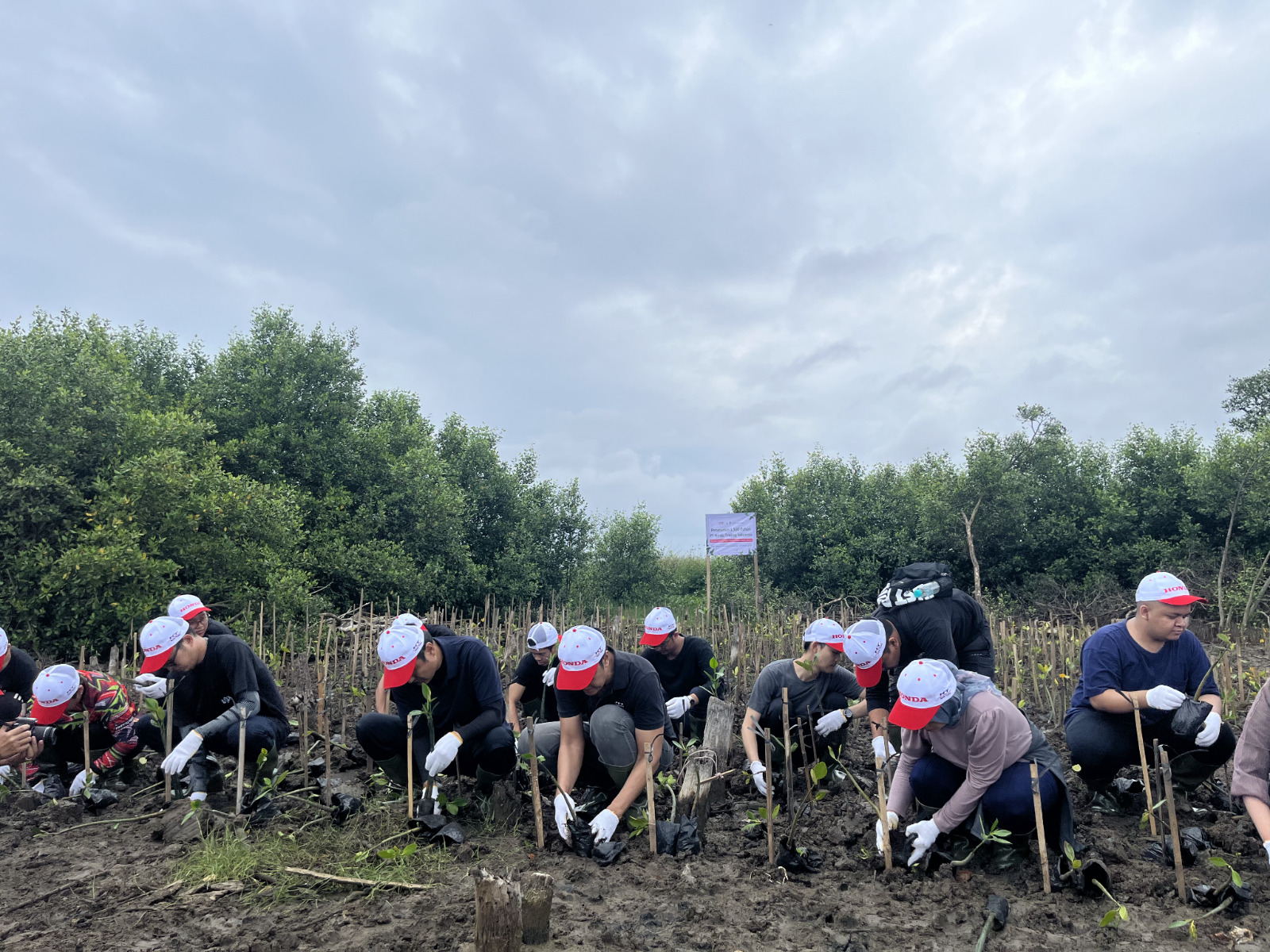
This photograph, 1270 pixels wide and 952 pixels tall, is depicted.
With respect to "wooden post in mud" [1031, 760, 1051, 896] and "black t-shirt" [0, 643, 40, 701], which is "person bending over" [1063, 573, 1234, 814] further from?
"black t-shirt" [0, 643, 40, 701]

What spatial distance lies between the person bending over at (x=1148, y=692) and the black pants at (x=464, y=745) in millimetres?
2851

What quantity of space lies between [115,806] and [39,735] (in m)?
0.74

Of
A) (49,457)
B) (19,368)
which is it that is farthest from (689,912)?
(19,368)

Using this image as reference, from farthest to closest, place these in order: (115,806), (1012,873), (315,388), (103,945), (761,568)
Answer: (761,568)
(315,388)
(115,806)
(1012,873)
(103,945)

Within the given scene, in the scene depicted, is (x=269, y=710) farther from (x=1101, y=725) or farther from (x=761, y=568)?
(x=761, y=568)

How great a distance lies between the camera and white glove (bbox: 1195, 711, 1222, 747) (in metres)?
3.59

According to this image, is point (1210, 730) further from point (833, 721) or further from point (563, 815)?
point (563, 815)

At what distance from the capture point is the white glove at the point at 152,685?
496 cm

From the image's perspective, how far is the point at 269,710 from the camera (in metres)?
4.64

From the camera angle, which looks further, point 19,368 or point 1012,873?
point 19,368

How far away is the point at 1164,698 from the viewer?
143 inches

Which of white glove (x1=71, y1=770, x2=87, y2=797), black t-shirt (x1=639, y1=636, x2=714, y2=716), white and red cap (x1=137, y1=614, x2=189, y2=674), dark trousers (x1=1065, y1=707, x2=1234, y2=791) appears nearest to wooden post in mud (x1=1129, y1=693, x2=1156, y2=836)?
dark trousers (x1=1065, y1=707, x2=1234, y2=791)

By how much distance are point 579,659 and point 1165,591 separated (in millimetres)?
2741

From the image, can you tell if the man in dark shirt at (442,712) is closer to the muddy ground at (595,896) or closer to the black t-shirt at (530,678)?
the muddy ground at (595,896)
